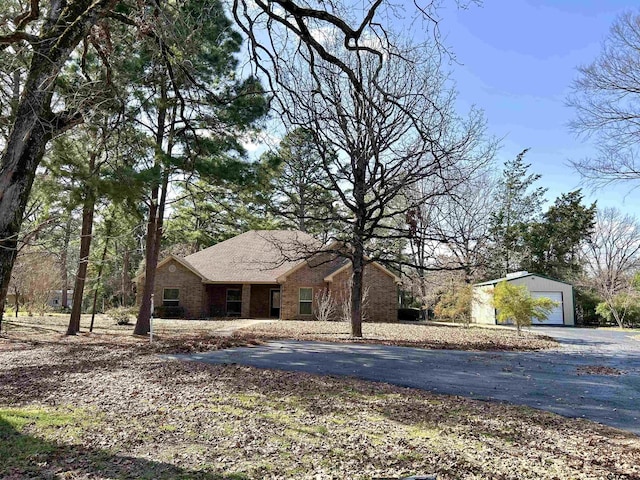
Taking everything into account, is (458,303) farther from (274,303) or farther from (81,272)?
(81,272)

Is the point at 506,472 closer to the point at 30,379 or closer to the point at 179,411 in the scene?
the point at 179,411

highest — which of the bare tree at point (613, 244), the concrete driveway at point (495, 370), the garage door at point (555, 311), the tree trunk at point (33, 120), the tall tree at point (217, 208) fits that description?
the bare tree at point (613, 244)

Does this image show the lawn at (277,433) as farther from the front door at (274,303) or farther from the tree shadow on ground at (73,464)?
the front door at (274,303)

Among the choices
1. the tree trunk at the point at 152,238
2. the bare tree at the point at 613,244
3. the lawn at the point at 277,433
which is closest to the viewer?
the lawn at the point at 277,433

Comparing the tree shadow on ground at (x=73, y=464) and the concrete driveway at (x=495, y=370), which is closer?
the tree shadow on ground at (x=73, y=464)

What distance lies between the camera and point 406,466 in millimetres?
3846

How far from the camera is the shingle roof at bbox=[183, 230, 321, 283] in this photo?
24859 millimetres

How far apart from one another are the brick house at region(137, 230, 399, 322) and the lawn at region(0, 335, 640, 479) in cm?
1620

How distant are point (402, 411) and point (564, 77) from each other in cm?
1381

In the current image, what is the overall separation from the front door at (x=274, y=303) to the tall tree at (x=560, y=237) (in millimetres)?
21483

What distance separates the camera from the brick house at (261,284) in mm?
24016

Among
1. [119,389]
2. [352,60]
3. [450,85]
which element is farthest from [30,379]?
[450,85]

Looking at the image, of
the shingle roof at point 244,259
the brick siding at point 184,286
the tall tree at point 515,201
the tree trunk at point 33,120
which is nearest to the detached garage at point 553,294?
the tall tree at point 515,201

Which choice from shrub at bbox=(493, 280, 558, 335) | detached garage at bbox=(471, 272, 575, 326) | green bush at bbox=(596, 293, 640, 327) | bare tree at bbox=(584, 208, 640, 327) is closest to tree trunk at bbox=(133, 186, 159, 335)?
shrub at bbox=(493, 280, 558, 335)
